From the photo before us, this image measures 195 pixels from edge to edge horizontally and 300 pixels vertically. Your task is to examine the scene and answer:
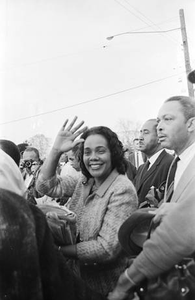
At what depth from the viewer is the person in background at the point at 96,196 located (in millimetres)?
1118

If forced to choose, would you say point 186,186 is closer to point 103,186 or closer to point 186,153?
point 186,153

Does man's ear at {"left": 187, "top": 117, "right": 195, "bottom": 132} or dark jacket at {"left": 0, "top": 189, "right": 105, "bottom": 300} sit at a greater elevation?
man's ear at {"left": 187, "top": 117, "right": 195, "bottom": 132}

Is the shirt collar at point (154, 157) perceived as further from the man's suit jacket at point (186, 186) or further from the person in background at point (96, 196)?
the man's suit jacket at point (186, 186)

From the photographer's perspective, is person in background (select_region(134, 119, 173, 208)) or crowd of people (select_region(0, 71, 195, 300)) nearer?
crowd of people (select_region(0, 71, 195, 300))

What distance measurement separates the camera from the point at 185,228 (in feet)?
2.37

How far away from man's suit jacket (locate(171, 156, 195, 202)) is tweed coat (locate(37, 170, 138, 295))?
0.33 metres

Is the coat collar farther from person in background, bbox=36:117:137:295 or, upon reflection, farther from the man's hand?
the man's hand

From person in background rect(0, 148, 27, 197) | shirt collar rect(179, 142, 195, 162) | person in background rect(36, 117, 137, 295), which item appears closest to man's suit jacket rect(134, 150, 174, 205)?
person in background rect(36, 117, 137, 295)

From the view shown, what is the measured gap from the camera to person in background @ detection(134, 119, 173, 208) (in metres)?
2.00

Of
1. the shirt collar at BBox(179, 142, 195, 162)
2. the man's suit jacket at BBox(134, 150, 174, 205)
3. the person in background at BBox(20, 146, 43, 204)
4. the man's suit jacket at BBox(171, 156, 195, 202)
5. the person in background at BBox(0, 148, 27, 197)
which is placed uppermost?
the person in background at BBox(0, 148, 27, 197)

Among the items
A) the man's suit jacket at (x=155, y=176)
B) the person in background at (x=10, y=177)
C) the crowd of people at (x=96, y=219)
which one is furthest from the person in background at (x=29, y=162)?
the person in background at (x=10, y=177)

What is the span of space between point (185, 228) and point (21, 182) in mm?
455

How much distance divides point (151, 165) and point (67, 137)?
0.96 m

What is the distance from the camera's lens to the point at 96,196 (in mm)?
1291
